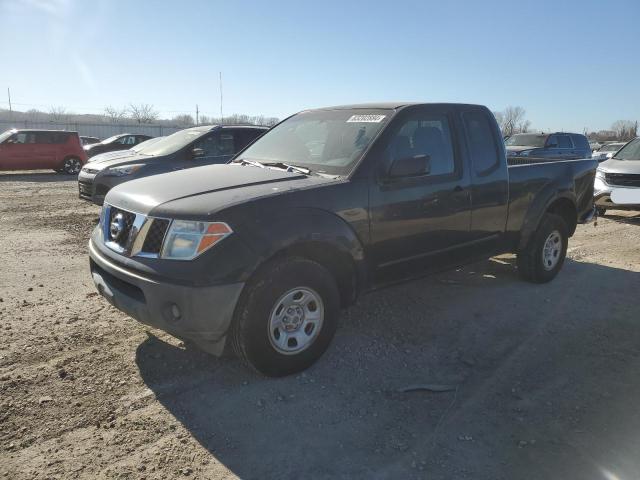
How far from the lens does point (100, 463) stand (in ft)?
8.52

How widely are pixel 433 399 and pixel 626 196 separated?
838cm

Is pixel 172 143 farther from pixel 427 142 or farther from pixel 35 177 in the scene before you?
pixel 35 177

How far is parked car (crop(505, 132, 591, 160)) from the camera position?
1449 centimetres

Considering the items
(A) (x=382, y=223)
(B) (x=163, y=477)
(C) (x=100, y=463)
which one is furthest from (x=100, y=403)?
(A) (x=382, y=223)

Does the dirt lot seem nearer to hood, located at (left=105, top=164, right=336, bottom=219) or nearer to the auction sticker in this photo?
hood, located at (left=105, top=164, right=336, bottom=219)

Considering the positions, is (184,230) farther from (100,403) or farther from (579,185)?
(579,185)

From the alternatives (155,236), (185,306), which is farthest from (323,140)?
(185,306)

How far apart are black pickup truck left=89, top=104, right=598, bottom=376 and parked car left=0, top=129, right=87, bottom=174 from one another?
53.2 ft

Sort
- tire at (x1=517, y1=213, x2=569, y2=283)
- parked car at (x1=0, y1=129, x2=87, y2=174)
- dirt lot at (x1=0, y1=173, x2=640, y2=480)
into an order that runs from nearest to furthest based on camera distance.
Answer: dirt lot at (x1=0, y1=173, x2=640, y2=480) → tire at (x1=517, y1=213, x2=569, y2=283) → parked car at (x1=0, y1=129, x2=87, y2=174)

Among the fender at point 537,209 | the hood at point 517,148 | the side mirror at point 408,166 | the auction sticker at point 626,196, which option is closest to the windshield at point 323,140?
the side mirror at point 408,166

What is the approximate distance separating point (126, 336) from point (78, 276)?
1.96 meters

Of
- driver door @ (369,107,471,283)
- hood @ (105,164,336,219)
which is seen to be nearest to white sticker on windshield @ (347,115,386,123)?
driver door @ (369,107,471,283)

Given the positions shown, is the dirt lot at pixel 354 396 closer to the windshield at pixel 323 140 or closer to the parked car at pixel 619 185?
the windshield at pixel 323 140

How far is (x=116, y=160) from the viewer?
29.8 ft
